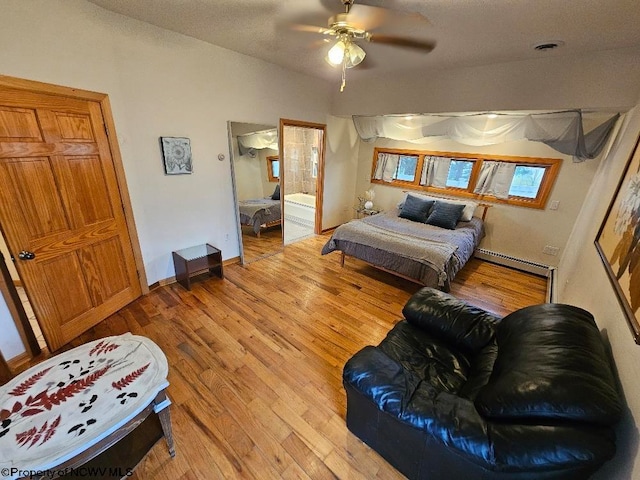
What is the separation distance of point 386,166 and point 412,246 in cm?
238

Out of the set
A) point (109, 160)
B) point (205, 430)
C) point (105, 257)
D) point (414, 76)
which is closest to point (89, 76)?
point (109, 160)

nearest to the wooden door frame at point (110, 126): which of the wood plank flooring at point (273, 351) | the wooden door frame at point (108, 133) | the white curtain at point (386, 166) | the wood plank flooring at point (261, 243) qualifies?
the wooden door frame at point (108, 133)

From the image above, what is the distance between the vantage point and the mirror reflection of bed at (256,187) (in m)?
3.37

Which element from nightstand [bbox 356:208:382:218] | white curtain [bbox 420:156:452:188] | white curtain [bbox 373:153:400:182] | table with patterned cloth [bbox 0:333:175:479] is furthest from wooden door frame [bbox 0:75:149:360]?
white curtain [bbox 420:156:452:188]

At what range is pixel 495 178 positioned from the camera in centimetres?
373

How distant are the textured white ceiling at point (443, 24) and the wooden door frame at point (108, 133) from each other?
27.6 inches

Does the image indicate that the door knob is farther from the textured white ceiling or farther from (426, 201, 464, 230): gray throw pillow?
(426, 201, 464, 230): gray throw pillow

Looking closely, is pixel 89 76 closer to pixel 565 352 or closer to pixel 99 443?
pixel 99 443

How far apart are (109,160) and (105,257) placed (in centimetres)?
90

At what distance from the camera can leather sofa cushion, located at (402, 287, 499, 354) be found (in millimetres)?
1619

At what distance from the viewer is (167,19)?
217 cm

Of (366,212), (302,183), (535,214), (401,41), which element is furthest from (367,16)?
(302,183)

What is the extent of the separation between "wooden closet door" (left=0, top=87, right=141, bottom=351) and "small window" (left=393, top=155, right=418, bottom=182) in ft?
13.7

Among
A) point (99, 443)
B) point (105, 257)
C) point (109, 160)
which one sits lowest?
point (99, 443)
